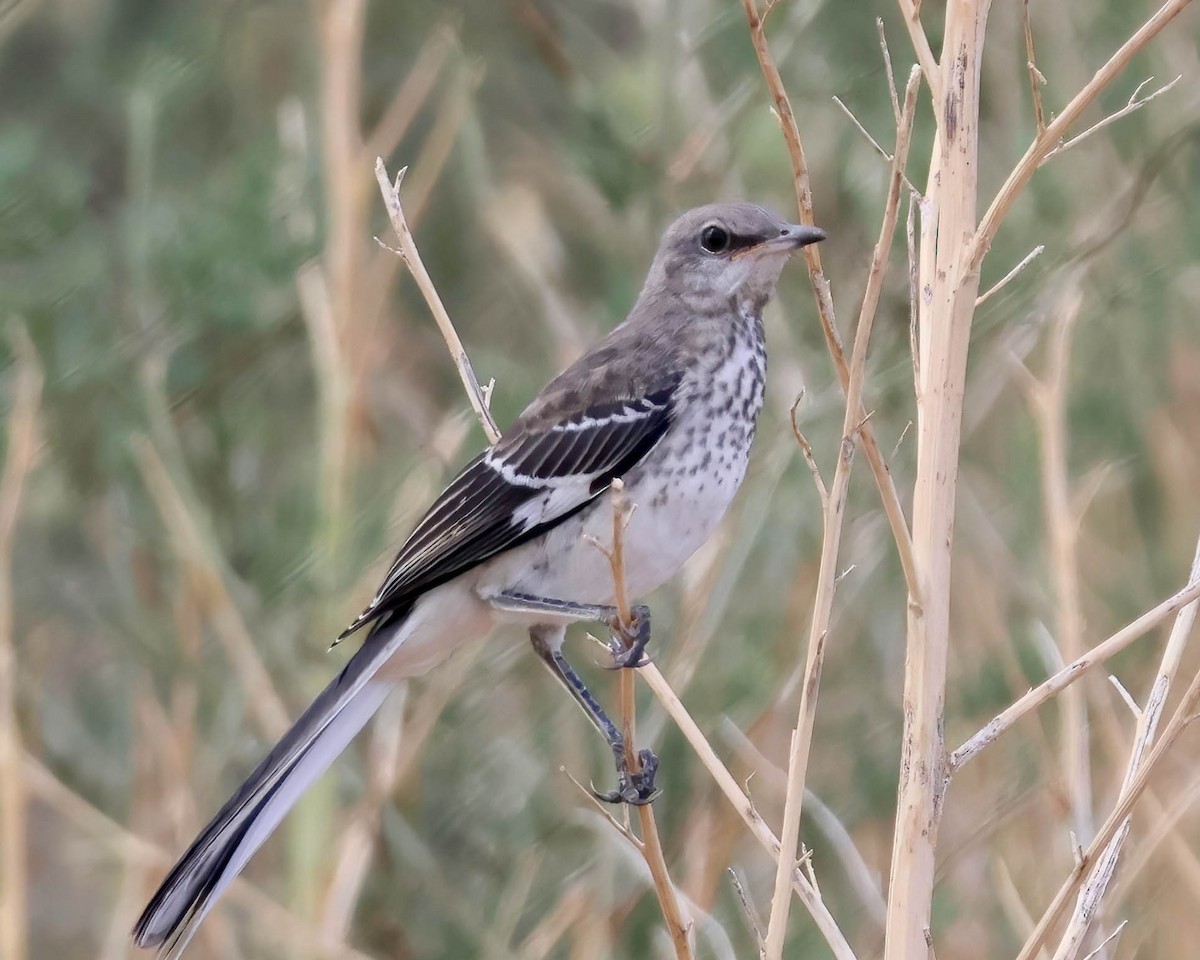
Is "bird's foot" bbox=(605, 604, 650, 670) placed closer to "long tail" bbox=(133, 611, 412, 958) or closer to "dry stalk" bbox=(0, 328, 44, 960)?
"long tail" bbox=(133, 611, 412, 958)

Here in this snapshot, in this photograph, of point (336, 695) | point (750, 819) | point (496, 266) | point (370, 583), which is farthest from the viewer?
point (496, 266)

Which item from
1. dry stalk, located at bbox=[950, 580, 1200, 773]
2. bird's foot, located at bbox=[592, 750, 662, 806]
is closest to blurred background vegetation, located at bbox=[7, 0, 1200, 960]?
bird's foot, located at bbox=[592, 750, 662, 806]

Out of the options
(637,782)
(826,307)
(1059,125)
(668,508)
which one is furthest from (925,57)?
(637,782)

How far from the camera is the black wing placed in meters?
3.46

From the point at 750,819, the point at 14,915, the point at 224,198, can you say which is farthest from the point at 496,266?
the point at 750,819

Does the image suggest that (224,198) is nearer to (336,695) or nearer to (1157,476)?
(336,695)

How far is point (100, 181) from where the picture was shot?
220 inches

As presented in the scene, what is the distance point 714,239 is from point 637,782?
4.27 feet

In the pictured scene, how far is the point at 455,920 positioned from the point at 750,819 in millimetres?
2065

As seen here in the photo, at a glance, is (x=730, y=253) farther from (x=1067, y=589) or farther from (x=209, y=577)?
(x=209, y=577)

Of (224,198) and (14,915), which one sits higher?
(224,198)

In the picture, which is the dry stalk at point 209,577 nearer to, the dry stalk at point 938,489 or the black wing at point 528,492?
the black wing at point 528,492

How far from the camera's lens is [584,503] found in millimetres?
3484

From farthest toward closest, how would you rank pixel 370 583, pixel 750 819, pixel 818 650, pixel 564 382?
pixel 370 583, pixel 564 382, pixel 750 819, pixel 818 650
